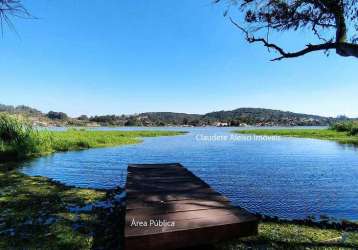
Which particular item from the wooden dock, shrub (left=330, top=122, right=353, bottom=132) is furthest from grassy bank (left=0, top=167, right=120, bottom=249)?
shrub (left=330, top=122, right=353, bottom=132)

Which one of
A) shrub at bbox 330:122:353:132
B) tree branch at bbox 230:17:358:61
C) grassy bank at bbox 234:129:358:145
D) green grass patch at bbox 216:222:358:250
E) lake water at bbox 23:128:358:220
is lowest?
lake water at bbox 23:128:358:220

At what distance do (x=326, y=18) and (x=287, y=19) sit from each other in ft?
4.07

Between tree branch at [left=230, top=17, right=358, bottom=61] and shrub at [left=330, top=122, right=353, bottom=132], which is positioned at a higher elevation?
tree branch at [left=230, top=17, right=358, bottom=61]

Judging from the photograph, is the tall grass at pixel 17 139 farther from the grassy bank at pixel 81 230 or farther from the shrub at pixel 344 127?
the shrub at pixel 344 127

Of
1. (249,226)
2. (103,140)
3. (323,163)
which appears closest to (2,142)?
(103,140)

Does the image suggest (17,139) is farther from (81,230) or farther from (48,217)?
(81,230)

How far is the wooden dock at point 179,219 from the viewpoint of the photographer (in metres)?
6.31

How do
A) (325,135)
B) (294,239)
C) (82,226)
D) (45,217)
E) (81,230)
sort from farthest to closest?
(325,135), (45,217), (82,226), (81,230), (294,239)

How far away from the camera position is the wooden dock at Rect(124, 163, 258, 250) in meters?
6.31

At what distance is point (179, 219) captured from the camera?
7.07 m

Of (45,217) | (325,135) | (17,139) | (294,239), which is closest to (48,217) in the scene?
(45,217)

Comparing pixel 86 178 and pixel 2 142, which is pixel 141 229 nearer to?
pixel 86 178

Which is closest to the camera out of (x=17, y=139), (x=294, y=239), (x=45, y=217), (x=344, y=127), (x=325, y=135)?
(x=294, y=239)

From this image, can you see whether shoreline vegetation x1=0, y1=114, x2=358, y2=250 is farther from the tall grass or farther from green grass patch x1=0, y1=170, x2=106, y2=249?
the tall grass
